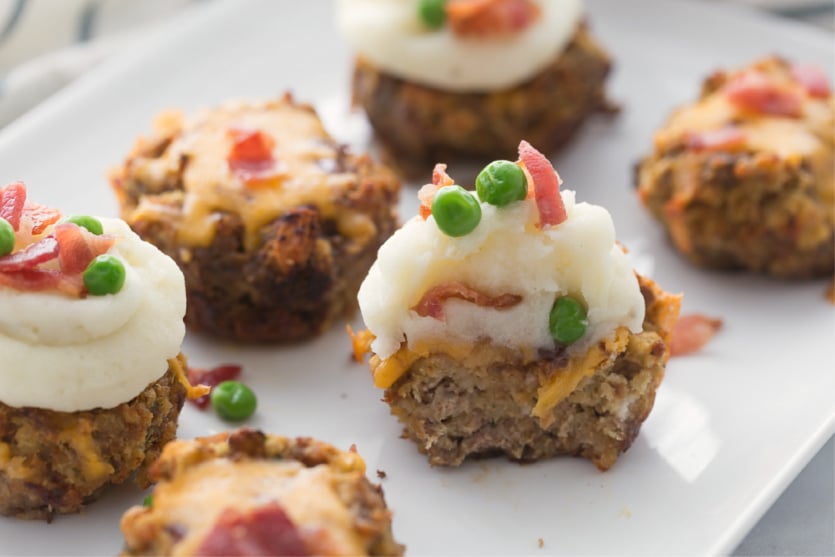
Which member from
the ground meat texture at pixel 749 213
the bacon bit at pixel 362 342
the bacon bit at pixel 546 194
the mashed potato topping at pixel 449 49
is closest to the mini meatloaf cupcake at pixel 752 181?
the ground meat texture at pixel 749 213

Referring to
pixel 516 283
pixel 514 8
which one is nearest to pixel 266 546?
pixel 516 283

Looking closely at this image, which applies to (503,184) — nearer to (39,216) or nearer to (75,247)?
(75,247)

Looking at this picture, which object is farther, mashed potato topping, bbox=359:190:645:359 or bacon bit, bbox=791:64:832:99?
bacon bit, bbox=791:64:832:99

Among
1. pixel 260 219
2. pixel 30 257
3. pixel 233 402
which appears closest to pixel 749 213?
pixel 260 219

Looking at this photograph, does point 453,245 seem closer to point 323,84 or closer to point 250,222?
point 250,222

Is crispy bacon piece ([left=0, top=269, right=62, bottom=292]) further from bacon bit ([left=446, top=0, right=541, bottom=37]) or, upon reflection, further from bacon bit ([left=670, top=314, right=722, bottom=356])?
Answer: bacon bit ([left=446, top=0, right=541, bottom=37])

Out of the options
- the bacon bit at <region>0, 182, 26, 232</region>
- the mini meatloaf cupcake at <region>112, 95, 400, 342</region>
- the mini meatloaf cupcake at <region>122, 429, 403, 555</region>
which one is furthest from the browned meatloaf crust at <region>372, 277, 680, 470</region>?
the bacon bit at <region>0, 182, 26, 232</region>

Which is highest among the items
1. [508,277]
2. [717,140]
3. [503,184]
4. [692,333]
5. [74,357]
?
[503,184]

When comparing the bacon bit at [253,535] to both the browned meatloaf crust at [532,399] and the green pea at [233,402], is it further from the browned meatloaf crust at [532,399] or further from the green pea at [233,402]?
the green pea at [233,402]
